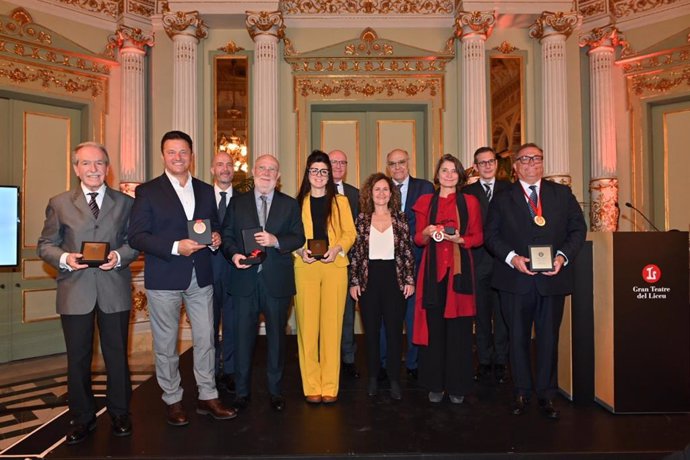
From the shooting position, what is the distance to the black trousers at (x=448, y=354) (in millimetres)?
3318

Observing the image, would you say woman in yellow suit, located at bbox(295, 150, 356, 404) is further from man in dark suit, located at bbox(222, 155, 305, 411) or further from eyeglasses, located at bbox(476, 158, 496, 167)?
eyeglasses, located at bbox(476, 158, 496, 167)

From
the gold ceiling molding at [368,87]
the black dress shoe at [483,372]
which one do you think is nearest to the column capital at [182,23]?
the gold ceiling molding at [368,87]

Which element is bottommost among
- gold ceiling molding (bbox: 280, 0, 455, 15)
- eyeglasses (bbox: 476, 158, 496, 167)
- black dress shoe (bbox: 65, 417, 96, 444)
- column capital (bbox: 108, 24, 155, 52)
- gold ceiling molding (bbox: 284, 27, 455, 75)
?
black dress shoe (bbox: 65, 417, 96, 444)

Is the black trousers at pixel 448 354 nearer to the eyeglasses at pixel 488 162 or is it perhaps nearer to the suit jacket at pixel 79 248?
the eyeglasses at pixel 488 162

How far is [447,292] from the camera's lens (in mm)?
3309

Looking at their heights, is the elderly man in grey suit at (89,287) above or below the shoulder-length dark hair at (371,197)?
below

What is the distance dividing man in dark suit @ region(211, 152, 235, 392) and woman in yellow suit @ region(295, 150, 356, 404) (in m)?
0.62

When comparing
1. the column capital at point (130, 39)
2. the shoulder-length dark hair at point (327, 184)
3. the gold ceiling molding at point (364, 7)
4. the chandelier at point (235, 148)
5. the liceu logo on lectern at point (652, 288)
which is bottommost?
the liceu logo on lectern at point (652, 288)

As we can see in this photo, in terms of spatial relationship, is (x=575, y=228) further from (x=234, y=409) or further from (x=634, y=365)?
(x=234, y=409)

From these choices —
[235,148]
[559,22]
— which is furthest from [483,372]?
[559,22]

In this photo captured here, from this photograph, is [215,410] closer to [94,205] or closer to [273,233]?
[273,233]

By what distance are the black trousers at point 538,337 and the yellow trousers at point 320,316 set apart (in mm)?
1164

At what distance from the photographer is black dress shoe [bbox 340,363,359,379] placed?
13.3ft

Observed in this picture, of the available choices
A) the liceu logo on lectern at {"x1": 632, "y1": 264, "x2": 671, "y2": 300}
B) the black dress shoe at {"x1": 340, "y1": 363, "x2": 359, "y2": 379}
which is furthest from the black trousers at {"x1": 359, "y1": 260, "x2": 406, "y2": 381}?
the liceu logo on lectern at {"x1": 632, "y1": 264, "x2": 671, "y2": 300}
